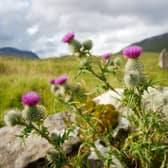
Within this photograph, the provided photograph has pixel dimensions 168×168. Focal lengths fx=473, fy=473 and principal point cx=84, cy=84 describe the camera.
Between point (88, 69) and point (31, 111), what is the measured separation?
788 millimetres

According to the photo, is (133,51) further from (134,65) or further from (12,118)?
(12,118)

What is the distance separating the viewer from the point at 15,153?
7367 millimetres

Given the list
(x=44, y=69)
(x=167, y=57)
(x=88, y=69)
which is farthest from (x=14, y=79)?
(x=167, y=57)

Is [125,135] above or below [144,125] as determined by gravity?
below

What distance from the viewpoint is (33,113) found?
4.95 meters

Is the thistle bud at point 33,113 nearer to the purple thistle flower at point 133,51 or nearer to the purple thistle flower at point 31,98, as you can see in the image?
the purple thistle flower at point 31,98

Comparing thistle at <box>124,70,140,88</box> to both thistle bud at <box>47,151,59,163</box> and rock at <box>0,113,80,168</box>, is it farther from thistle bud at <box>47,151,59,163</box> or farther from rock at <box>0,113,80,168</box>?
rock at <box>0,113,80,168</box>

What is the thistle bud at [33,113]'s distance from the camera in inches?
193

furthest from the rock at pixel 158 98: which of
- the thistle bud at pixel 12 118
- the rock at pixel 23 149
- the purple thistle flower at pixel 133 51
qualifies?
the thistle bud at pixel 12 118

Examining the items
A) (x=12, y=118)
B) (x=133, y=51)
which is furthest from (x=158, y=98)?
(x=12, y=118)

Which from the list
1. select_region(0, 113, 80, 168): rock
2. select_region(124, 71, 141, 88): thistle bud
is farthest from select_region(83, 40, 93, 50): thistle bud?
select_region(0, 113, 80, 168): rock

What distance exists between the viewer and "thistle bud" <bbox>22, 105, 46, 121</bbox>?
4.90 meters

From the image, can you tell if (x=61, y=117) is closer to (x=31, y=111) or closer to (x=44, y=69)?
(x=31, y=111)

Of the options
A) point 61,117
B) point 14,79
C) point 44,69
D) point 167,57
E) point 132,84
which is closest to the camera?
point 132,84
